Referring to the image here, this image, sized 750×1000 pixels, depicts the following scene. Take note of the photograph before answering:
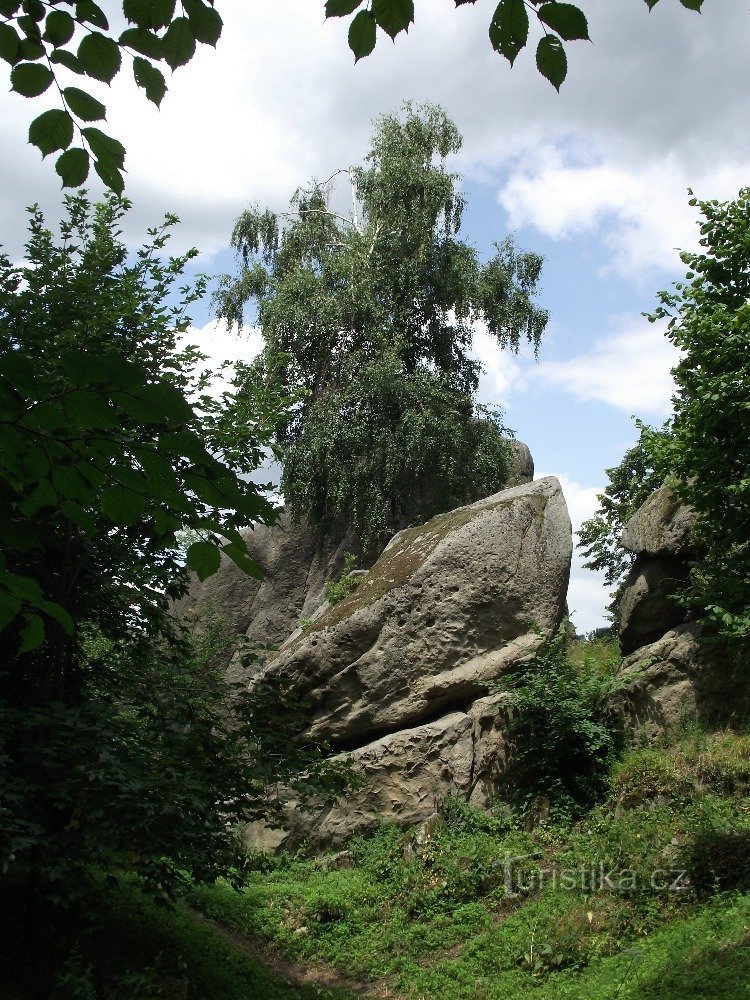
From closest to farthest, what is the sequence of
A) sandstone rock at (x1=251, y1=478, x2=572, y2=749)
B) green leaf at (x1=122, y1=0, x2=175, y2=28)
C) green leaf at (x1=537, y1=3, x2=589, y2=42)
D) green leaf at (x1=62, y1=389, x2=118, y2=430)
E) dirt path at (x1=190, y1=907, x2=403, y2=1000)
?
green leaf at (x1=62, y1=389, x2=118, y2=430), green leaf at (x1=537, y1=3, x2=589, y2=42), green leaf at (x1=122, y1=0, x2=175, y2=28), dirt path at (x1=190, y1=907, x2=403, y2=1000), sandstone rock at (x1=251, y1=478, x2=572, y2=749)

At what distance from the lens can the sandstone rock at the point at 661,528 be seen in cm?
1235

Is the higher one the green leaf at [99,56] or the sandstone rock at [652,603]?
the green leaf at [99,56]

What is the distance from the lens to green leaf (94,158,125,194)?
2.65 metres

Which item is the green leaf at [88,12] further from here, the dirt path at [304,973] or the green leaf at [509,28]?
the dirt path at [304,973]

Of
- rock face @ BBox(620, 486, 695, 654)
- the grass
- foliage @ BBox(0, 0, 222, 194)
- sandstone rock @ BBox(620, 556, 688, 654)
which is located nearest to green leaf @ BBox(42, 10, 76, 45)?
foliage @ BBox(0, 0, 222, 194)

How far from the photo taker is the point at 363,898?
10.6 m

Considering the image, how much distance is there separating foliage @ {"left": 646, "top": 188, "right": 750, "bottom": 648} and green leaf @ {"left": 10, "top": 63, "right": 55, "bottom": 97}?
8.27 metres

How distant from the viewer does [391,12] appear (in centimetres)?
268

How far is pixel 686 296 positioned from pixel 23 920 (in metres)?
9.52

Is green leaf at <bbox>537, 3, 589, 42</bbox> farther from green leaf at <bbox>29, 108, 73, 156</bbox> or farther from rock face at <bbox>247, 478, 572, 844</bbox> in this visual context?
rock face at <bbox>247, 478, 572, 844</bbox>

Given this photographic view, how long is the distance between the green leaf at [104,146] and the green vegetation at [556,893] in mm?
6588

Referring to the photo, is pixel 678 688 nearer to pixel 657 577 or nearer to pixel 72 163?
pixel 657 577

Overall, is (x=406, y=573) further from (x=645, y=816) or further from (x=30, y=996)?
(x=30, y=996)

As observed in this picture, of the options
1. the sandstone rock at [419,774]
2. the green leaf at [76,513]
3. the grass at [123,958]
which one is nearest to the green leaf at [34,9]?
the green leaf at [76,513]
